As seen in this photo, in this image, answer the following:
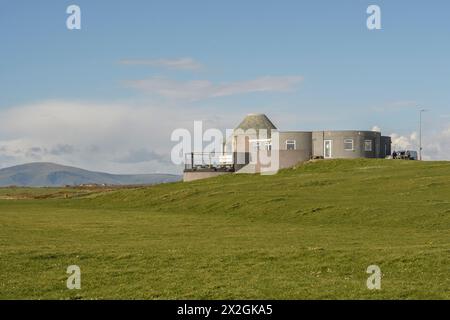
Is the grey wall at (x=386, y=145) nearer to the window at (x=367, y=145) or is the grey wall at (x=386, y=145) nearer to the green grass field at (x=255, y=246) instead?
the window at (x=367, y=145)

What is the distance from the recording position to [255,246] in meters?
35.8

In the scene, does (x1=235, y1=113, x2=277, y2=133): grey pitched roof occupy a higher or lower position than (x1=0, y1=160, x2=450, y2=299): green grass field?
higher

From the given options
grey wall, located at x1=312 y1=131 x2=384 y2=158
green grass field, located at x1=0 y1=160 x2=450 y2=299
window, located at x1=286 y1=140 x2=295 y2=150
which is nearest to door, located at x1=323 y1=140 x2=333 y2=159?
grey wall, located at x1=312 y1=131 x2=384 y2=158

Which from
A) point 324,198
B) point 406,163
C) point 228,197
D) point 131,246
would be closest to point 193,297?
point 131,246

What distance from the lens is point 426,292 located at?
2292 cm

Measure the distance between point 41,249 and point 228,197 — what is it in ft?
127

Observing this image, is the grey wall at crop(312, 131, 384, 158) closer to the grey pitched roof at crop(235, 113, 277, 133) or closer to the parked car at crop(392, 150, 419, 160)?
the parked car at crop(392, 150, 419, 160)

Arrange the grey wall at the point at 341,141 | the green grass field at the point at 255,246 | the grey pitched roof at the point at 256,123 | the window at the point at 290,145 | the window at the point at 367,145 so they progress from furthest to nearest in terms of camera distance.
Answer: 1. the grey pitched roof at the point at 256,123
2. the window at the point at 367,145
3. the window at the point at 290,145
4. the grey wall at the point at 341,141
5. the green grass field at the point at 255,246

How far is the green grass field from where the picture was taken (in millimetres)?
24234

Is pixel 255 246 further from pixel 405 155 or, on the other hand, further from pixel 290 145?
pixel 405 155

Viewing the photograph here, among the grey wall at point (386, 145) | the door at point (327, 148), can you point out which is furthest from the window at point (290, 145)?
the grey wall at point (386, 145)

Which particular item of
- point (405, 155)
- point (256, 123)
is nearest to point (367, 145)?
point (405, 155)

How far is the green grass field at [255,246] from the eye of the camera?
2423cm
